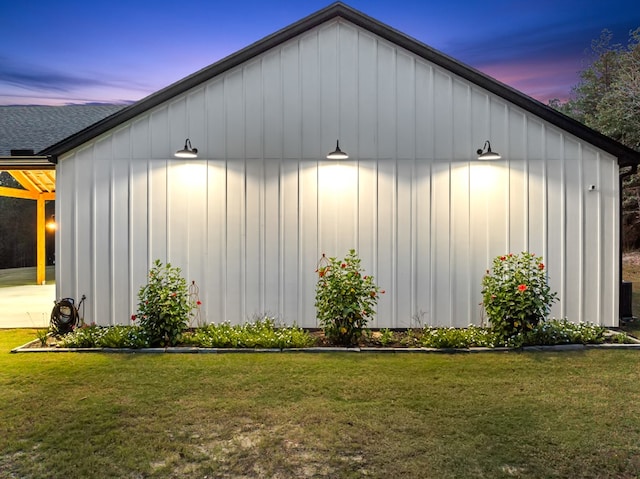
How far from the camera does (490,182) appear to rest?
5.85 metres

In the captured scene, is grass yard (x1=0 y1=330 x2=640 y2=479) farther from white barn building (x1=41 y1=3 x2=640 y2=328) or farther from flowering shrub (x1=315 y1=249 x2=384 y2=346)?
white barn building (x1=41 y1=3 x2=640 y2=328)

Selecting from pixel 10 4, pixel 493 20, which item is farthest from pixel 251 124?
pixel 493 20

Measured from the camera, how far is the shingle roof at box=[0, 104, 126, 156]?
27.5 feet

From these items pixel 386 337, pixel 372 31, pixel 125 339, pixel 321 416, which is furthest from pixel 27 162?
pixel 321 416

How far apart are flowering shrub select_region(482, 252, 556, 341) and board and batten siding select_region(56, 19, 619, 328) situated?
0.57 meters

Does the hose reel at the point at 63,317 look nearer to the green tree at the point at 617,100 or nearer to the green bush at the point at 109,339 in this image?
the green bush at the point at 109,339

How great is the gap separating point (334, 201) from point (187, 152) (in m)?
2.15

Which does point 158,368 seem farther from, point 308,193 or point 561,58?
point 561,58

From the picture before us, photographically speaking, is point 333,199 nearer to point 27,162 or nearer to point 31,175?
point 27,162

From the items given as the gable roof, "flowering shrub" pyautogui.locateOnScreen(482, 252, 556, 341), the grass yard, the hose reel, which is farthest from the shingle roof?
"flowering shrub" pyautogui.locateOnScreen(482, 252, 556, 341)

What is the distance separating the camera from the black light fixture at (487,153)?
5.55 m

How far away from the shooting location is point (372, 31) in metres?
5.88

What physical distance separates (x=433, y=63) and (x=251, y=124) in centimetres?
278

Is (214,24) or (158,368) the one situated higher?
(214,24)
